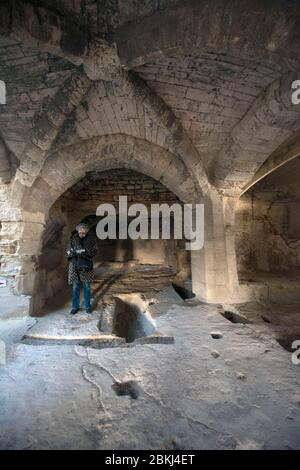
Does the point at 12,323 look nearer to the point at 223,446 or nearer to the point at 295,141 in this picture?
the point at 223,446

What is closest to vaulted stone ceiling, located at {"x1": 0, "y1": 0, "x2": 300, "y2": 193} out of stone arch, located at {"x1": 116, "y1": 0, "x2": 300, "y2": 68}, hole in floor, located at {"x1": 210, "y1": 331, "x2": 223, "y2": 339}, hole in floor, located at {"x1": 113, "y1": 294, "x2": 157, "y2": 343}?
stone arch, located at {"x1": 116, "y1": 0, "x2": 300, "y2": 68}

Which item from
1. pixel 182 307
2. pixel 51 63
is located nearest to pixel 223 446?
pixel 182 307

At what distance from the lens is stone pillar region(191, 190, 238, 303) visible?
4.05m

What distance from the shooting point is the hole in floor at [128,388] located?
5.95 ft

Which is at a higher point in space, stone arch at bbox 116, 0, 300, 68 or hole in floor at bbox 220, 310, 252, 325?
stone arch at bbox 116, 0, 300, 68

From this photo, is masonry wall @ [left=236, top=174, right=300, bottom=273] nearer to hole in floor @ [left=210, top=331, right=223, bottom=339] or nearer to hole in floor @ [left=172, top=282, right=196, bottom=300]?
hole in floor @ [left=172, top=282, right=196, bottom=300]

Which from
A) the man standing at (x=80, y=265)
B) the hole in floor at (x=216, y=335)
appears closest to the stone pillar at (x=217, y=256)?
the hole in floor at (x=216, y=335)

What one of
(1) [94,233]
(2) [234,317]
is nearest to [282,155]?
(2) [234,317]

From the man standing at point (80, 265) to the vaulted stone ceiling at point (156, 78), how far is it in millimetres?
1251

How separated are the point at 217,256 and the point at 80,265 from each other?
95.8 inches

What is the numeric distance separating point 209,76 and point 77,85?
61.2 inches

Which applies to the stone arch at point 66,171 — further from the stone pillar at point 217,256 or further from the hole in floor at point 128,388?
the hole in floor at point 128,388

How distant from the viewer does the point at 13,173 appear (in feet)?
11.7

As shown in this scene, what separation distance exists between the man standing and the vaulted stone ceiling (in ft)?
4.10
